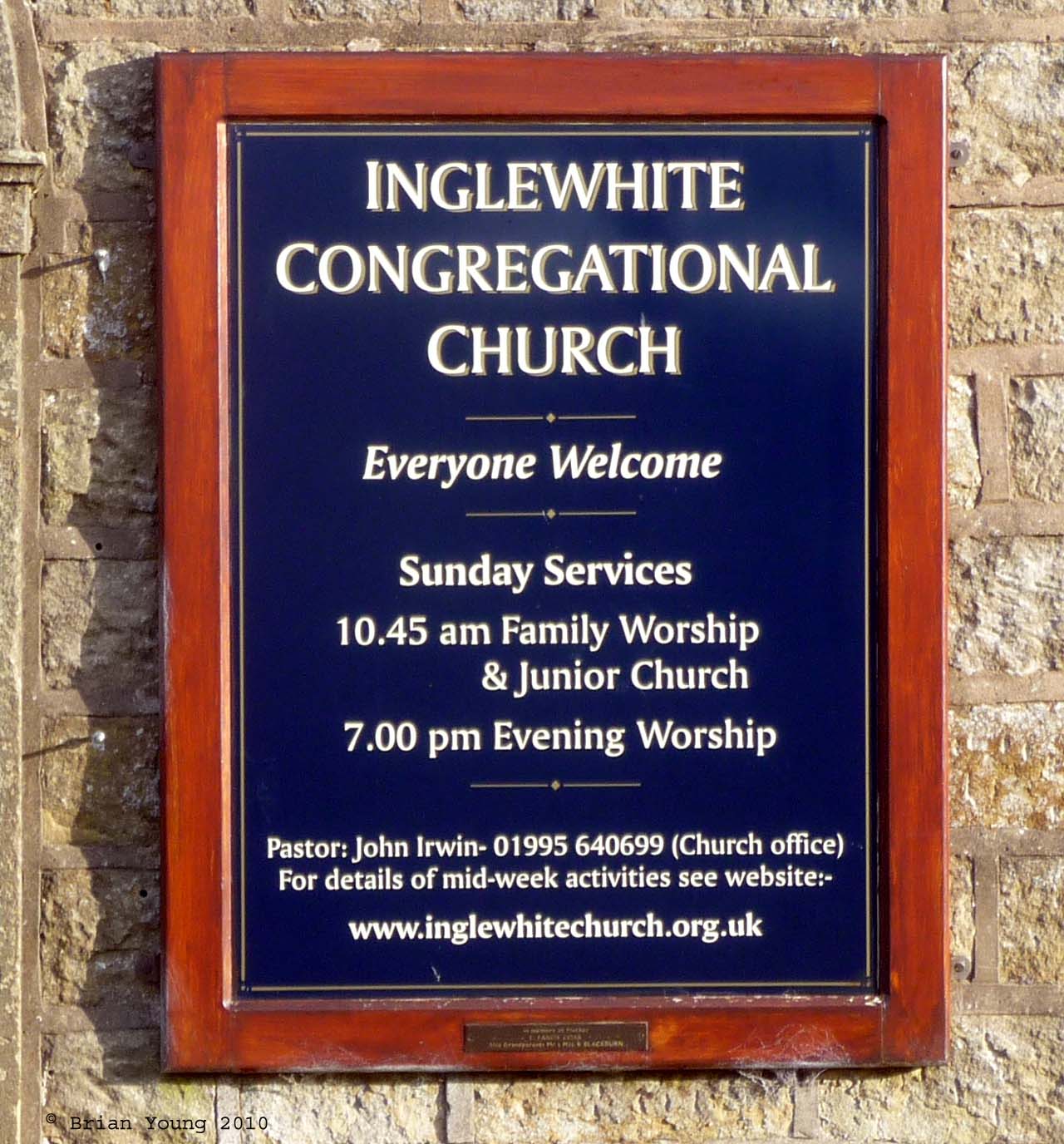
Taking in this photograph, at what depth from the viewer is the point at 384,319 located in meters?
2.47

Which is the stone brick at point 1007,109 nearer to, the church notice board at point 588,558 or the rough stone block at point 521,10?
the church notice board at point 588,558

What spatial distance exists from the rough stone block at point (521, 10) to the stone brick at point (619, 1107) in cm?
192

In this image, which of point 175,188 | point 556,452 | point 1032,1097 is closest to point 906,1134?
point 1032,1097

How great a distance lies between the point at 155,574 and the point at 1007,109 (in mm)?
1769

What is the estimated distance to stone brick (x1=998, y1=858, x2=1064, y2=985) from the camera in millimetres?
2535

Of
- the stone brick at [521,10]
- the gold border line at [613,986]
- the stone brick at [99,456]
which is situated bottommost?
the gold border line at [613,986]

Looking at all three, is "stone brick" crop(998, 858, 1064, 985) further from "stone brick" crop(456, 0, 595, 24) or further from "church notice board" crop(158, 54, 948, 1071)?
"stone brick" crop(456, 0, 595, 24)

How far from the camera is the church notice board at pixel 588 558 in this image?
2465 millimetres

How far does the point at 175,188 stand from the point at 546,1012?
159 cm

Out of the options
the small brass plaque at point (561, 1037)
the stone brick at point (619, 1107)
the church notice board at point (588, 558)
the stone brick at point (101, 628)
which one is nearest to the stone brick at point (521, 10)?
the church notice board at point (588, 558)

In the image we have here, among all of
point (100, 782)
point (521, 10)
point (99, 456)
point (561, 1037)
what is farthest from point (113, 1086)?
point (521, 10)

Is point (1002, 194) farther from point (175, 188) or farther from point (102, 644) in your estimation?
point (102, 644)

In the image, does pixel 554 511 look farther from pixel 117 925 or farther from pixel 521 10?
pixel 117 925

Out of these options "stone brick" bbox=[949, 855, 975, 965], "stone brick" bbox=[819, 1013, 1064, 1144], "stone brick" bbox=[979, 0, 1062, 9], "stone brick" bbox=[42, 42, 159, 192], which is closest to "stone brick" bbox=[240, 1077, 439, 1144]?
"stone brick" bbox=[819, 1013, 1064, 1144]
